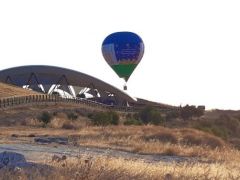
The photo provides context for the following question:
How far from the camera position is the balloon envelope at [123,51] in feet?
241

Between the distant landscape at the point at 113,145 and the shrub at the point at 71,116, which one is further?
the shrub at the point at 71,116

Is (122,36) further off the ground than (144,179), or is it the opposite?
(122,36)

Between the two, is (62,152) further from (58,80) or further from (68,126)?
(58,80)

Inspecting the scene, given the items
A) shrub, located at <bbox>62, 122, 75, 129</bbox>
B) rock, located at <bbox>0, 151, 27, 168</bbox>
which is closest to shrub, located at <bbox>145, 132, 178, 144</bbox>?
shrub, located at <bbox>62, 122, 75, 129</bbox>

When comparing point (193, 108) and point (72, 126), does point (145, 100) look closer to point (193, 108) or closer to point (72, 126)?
point (193, 108)

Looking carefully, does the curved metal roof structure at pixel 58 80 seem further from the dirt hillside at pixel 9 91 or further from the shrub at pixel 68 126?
the shrub at pixel 68 126

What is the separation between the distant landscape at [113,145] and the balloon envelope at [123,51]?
5.06 meters

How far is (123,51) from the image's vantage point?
239 ft

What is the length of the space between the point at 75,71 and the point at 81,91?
11.1m

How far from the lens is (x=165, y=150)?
32.4 m

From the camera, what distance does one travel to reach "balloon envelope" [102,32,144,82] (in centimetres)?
7350

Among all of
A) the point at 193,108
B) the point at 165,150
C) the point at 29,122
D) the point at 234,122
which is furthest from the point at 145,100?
the point at 165,150

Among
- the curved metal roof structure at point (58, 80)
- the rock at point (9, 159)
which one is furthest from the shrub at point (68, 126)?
the curved metal roof structure at point (58, 80)

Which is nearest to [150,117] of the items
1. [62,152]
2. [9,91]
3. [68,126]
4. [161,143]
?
[9,91]
